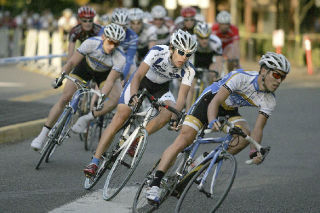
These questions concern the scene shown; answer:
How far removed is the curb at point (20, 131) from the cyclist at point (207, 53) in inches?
107

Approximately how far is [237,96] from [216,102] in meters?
0.67

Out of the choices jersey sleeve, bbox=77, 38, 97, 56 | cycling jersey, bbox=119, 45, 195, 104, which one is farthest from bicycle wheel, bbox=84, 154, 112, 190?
jersey sleeve, bbox=77, 38, 97, 56

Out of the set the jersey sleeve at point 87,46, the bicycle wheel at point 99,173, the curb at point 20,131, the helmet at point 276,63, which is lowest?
the curb at point 20,131

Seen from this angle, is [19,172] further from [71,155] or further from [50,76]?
[50,76]

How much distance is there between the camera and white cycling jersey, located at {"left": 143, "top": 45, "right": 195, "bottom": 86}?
30.3ft

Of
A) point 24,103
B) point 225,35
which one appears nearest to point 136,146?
point 24,103

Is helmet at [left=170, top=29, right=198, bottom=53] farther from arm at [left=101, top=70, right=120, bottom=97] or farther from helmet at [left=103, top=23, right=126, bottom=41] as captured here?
arm at [left=101, top=70, right=120, bottom=97]

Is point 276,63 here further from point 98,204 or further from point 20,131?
point 20,131

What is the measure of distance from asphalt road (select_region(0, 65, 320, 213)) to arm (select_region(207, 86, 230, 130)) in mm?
1166

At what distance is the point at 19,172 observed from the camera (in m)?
10.4

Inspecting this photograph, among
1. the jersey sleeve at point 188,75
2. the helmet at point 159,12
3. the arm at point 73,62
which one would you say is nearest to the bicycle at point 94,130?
the arm at point 73,62

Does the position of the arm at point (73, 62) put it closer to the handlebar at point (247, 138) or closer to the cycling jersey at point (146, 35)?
the handlebar at point (247, 138)

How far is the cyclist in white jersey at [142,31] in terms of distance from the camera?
17.0 m

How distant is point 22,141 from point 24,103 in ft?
12.0
